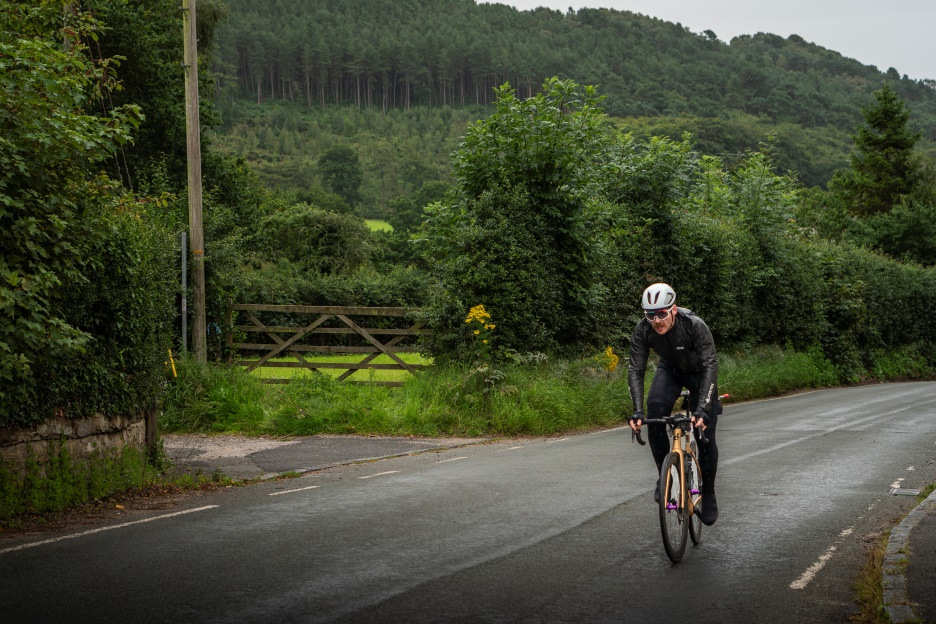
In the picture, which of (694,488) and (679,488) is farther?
(694,488)

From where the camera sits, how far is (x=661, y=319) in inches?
304

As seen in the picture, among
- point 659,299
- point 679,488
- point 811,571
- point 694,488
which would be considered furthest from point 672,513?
point 659,299

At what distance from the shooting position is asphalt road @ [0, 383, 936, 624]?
6070 millimetres

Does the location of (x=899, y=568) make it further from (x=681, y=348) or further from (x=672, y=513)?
(x=681, y=348)

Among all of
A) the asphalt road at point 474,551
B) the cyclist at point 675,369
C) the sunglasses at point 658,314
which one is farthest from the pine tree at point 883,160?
the sunglasses at point 658,314

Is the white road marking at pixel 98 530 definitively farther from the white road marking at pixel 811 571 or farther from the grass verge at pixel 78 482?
the white road marking at pixel 811 571

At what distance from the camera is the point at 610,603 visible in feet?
20.3

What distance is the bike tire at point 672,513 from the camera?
7.06 meters

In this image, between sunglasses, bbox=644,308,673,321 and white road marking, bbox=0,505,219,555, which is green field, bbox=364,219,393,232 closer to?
white road marking, bbox=0,505,219,555

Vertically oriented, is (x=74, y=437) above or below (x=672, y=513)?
above

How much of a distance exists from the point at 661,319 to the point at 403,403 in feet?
31.4

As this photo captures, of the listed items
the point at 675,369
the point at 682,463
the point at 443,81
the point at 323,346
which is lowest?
the point at 682,463

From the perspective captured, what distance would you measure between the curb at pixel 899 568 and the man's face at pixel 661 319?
2400mm

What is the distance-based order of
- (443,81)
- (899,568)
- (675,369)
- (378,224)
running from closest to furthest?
1. (899,568)
2. (675,369)
3. (378,224)
4. (443,81)
